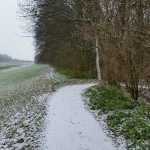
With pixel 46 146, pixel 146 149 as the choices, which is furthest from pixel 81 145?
pixel 146 149

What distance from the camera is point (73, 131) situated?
10.2 metres

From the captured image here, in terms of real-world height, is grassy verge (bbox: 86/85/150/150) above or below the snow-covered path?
above

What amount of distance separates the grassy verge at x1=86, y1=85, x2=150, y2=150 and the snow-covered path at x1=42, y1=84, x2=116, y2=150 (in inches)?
19.0

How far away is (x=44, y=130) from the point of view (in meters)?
10.7

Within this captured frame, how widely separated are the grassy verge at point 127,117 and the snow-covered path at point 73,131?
481 millimetres

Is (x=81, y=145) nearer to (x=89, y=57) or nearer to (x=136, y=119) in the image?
(x=136, y=119)

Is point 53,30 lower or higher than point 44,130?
higher

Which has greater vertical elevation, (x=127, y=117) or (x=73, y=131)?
(x=127, y=117)

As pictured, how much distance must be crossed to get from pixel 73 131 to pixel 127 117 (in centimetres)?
195

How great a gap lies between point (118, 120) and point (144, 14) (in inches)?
147

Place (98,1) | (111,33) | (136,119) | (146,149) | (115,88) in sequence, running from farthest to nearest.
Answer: (115,88)
(98,1)
(111,33)
(136,119)
(146,149)

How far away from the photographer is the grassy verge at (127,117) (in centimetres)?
881

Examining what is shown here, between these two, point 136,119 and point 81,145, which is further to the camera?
point 136,119

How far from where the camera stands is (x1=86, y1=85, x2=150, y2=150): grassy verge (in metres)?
8.81
